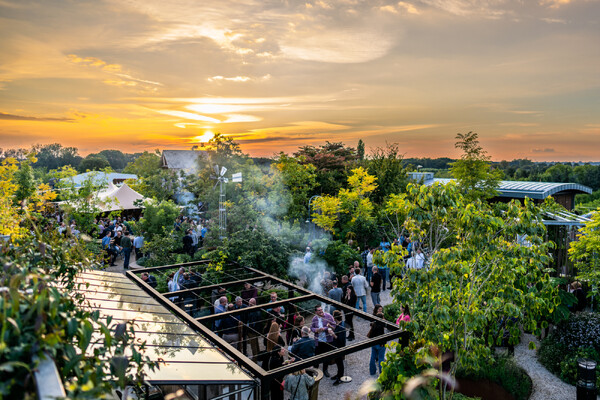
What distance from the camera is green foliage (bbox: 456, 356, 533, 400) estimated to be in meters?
8.73

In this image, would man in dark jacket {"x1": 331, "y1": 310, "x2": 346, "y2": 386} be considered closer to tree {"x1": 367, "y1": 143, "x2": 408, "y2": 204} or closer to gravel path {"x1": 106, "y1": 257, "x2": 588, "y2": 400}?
gravel path {"x1": 106, "y1": 257, "x2": 588, "y2": 400}

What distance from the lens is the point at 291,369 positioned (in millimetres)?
5512

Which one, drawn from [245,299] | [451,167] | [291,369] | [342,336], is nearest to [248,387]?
[291,369]

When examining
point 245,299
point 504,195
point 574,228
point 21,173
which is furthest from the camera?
point 504,195

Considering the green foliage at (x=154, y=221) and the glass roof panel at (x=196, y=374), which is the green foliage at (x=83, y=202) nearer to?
the green foliage at (x=154, y=221)

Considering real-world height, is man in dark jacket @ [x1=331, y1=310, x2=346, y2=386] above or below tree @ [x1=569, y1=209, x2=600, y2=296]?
below

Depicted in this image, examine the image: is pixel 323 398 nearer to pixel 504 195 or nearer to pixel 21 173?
pixel 21 173

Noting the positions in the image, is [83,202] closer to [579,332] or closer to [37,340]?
[37,340]

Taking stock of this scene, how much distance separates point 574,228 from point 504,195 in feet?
34.0

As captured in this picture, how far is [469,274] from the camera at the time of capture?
6.66 meters

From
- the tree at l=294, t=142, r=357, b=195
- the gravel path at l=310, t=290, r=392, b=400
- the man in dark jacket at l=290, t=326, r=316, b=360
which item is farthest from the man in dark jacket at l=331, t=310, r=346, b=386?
the tree at l=294, t=142, r=357, b=195

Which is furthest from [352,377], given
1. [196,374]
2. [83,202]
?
[83,202]

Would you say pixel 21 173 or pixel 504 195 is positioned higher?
pixel 21 173

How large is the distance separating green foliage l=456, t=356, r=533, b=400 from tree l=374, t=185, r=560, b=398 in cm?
282
